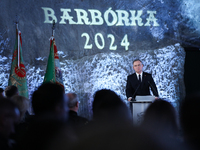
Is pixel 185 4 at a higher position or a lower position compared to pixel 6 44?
higher

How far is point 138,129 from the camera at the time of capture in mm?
936

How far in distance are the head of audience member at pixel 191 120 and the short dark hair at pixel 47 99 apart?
667mm

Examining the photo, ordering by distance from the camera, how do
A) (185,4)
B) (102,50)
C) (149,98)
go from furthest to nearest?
(185,4) → (102,50) → (149,98)

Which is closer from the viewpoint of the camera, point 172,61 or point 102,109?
point 102,109

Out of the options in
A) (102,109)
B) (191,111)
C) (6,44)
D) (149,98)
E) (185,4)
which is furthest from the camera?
(185,4)

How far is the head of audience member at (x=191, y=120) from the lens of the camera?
114 centimetres

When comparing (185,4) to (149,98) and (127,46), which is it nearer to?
(127,46)

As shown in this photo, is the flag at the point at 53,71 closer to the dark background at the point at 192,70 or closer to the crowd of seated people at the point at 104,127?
the dark background at the point at 192,70

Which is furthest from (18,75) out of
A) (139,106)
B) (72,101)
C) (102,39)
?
(72,101)

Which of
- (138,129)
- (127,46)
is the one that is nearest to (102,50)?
(127,46)

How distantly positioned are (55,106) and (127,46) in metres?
4.83

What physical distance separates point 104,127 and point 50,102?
1.96 ft

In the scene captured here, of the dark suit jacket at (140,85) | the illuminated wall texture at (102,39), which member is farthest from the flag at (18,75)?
the dark suit jacket at (140,85)

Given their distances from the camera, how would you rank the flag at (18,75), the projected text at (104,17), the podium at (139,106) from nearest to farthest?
the podium at (139,106)
the flag at (18,75)
the projected text at (104,17)
